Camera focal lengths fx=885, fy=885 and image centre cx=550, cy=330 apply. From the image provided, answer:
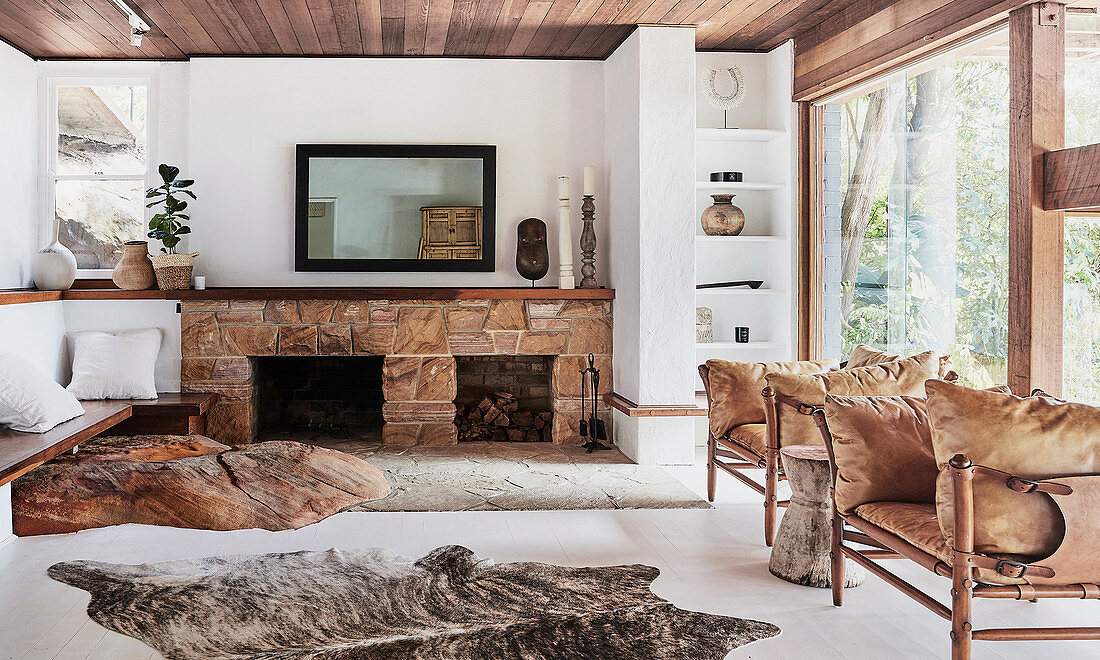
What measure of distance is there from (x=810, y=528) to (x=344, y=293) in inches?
138

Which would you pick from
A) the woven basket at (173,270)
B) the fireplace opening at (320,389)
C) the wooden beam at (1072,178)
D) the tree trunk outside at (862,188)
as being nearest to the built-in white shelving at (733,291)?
the tree trunk outside at (862,188)

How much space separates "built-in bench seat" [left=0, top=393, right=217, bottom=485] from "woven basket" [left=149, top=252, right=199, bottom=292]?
0.71m

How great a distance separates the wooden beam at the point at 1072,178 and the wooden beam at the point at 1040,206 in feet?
0.10

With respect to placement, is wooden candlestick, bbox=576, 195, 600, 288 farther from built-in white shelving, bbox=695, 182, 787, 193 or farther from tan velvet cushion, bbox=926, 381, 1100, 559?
tan velvet cushion, bbox=926, 381, 1100, 559

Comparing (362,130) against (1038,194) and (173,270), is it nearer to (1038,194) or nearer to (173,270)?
(173,270)

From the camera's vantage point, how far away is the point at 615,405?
575 cm

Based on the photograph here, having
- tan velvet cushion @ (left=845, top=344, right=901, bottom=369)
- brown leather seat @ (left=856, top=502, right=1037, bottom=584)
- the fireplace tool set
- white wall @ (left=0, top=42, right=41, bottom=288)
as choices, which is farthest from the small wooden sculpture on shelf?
brown leather seat @ (left=856, top=502, right=1037, bottom=584)

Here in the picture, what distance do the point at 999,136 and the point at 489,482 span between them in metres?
3.03

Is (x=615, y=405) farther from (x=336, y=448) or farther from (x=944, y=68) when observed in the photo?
(x=944, y=68)

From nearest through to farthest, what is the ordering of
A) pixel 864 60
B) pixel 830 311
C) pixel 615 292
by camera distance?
pixel 864 60 < pixel 830 311 < pixel 615 292

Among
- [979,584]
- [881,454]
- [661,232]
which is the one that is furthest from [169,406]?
[979,584]

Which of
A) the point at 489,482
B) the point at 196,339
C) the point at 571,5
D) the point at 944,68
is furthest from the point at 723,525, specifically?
the point at 196,339

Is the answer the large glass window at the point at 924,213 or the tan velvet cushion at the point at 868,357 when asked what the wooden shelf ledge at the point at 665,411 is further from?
the tan velvet cushion at the point at 868,357

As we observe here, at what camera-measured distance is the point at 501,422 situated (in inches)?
245
